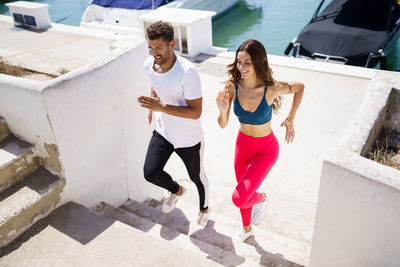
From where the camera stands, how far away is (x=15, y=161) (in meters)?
3.08

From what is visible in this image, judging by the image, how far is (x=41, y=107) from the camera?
2.82 meters

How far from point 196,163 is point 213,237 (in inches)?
34.2

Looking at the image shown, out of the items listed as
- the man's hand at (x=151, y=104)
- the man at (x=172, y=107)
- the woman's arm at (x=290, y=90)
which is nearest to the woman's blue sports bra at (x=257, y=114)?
the woman's arm at (x=290, y=90)

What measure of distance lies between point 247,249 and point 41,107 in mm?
2285

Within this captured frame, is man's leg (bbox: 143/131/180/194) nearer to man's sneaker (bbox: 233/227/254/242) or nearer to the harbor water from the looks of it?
man's sneaker (bbox: 233/227/254/242)

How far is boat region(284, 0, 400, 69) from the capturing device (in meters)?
9.23

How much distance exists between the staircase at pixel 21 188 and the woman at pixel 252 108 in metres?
1.67

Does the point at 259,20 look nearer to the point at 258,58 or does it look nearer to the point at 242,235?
the point at 258,58

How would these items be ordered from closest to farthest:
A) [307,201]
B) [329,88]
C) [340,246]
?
[340,246] → [307,201] → [329,88]

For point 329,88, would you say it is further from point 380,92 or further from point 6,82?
point 6,82

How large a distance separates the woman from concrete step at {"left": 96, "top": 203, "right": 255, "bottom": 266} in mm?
470

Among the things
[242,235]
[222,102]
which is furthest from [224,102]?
[242,235]

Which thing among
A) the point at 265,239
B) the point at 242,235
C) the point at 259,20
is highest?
the point at 242,235

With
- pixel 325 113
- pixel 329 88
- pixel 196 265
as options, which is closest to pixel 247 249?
pixel 196 265
